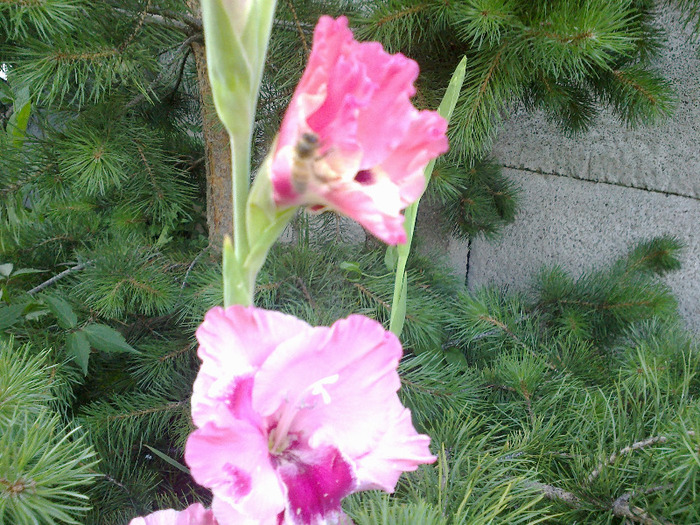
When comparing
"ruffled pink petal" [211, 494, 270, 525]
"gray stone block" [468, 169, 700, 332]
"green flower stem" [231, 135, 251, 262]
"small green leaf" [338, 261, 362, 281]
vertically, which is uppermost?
"green flower stem" [231, 135, 251, 262]

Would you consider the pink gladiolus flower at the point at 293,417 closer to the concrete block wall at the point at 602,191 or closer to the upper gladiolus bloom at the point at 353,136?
the upper gladiolus bloom at the point at 353,136

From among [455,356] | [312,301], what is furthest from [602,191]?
[312,301]

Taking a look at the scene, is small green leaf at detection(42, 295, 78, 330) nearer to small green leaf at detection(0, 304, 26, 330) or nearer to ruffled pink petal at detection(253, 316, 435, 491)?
small green leaf at detection(0, 304, 26, 330)

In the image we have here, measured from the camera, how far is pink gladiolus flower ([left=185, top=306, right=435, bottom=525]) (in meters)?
0.15

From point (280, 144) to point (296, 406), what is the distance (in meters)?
0.08

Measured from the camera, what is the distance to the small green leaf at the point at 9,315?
1.24 ft

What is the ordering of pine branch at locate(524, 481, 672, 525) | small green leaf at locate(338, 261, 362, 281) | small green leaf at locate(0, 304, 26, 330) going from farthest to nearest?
small green leaf at locate(338, 261, 362, 281)
small green leaf at locate(0, 304, 26, 330)
pine branch at locate(524, 481, 672, 525)

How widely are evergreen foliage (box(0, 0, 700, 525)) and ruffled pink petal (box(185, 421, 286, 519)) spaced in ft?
0.27

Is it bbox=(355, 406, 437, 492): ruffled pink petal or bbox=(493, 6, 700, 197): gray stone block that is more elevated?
bbox=(355, 406, 437, 492): ruffled pink petal

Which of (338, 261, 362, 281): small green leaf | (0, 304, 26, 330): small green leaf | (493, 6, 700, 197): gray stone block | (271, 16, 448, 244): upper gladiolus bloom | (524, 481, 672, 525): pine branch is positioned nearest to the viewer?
(271, 16, 448, 244): upper gladiolus bloom

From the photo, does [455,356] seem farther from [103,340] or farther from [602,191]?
[602,191]

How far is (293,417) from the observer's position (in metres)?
0.17

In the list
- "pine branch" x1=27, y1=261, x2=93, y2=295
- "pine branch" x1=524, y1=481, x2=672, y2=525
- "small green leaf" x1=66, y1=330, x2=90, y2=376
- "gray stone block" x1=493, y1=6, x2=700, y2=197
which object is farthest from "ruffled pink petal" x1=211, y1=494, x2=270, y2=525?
"gray stone block" x1=493, y1=6, x2=700, y2=197

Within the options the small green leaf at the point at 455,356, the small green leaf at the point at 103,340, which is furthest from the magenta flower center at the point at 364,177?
the small green leaf at the point at 455,356
